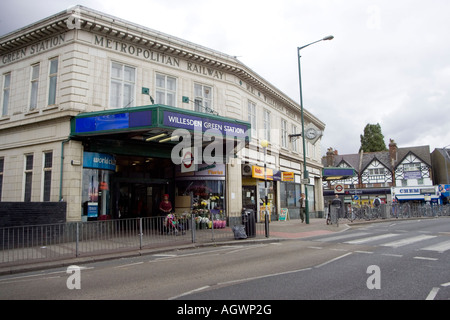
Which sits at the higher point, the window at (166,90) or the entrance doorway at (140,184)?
the window at (166,90)

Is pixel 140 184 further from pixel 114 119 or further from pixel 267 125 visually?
pixel 267 125

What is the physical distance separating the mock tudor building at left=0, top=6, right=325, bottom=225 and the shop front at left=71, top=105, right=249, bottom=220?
0.16 ft

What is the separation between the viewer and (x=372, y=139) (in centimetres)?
6931

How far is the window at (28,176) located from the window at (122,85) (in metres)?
4.66

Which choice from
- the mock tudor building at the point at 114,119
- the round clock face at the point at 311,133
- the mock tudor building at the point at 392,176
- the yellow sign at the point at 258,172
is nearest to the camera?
the mock tudor building at the point at 114,119

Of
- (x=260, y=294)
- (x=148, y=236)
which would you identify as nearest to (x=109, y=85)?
(x=148, y=236)

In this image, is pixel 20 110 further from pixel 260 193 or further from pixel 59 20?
pixel 260 193

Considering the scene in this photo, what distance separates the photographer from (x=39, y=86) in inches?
623

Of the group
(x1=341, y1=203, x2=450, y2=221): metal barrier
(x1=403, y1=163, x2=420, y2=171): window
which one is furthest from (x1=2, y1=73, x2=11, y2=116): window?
(x1=403, y1=163, x2=420, y2=171): window

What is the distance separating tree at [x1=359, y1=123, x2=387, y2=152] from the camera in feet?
225

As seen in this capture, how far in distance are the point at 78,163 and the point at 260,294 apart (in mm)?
11199

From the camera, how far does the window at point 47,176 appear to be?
582 inches

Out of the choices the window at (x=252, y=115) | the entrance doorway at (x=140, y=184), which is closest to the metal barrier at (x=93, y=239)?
the entrance doorway at (x=140, y=184)

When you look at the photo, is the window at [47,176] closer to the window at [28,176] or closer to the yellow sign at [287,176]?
the window at [28,176]
